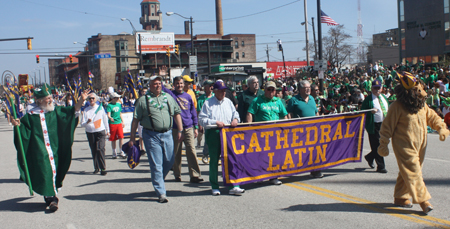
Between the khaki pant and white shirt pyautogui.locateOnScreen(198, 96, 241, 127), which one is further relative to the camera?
the khaki pant

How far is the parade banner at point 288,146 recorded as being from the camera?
6.36m

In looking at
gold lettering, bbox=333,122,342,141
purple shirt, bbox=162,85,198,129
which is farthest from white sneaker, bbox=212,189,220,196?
gold lettering, bbox=333,122,342,141

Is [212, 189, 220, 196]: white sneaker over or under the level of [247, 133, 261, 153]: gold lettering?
under

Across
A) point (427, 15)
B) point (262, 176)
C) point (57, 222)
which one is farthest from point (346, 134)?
point (427, 15)

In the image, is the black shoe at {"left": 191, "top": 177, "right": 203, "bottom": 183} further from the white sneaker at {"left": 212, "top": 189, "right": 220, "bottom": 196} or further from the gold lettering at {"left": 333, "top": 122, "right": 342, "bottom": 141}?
the gold lettering at {"left": 333, "top": 122, "right": 342, "bottom": 141}

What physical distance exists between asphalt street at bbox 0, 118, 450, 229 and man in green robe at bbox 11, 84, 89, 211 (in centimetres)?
48

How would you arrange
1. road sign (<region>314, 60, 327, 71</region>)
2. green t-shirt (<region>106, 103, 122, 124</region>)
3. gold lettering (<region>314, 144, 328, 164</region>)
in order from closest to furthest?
gold lettering (<region>314, 144, 328, 164</region>), green t-shirt (<region>106, 103, 122, 124</region>), road sign (<region>314, 60, 327, 71</region>)

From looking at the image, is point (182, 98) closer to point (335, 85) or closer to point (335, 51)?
point (335, 85)

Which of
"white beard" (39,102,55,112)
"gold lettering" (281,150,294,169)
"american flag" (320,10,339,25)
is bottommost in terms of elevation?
"gold lettering" (281,150,294,169)

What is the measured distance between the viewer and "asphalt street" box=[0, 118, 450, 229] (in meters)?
4.93

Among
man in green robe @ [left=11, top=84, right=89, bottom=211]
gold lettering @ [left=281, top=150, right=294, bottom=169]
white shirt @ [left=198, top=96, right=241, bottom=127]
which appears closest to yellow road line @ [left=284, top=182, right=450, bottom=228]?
gold lettering @ [left=281, top=150, right=294, bottom=169]

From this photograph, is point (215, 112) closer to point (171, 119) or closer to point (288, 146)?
point (171, 119)

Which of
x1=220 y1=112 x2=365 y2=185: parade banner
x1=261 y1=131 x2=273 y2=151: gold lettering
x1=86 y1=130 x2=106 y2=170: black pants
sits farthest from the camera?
x1=86 y1=130 x2=106 y2=170: black pants

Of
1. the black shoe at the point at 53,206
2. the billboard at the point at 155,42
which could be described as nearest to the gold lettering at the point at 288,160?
the black shoe at the point at 53,206
